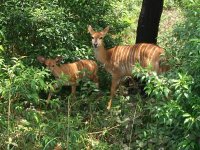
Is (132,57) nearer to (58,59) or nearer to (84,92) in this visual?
(84,92)

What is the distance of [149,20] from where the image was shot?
8.63m

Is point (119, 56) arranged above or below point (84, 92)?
above

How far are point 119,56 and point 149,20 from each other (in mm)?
937

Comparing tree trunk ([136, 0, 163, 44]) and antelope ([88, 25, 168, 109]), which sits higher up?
tree trunk ([136, 0, 163, 44])

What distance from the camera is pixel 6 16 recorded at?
8.07m

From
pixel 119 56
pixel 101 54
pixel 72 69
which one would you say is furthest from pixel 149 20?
pixel 72 69

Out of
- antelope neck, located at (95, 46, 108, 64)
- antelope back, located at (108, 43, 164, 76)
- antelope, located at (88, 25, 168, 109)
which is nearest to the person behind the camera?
antelope back, located at (108, 43, 164, 76)

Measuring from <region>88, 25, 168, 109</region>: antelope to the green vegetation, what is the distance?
0.90 ft

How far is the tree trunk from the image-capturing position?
28.1ft

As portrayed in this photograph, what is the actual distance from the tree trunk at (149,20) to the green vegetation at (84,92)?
768 millimetres

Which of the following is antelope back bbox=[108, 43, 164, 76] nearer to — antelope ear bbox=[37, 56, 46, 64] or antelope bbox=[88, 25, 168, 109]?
antelope bbox=[88, 25, 168, 109]

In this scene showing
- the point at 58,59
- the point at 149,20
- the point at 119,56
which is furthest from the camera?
the point at 149,20

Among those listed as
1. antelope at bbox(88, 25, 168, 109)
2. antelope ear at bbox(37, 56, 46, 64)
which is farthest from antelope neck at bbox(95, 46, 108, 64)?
antelope ear at bbox(37, 56, 46, 64)

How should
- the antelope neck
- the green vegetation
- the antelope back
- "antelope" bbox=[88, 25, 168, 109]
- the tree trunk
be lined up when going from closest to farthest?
the green vegetation
the antelope back
"antelope" bbox=[88, 25, 168, 109]
the antelope neck
the tree trunk
